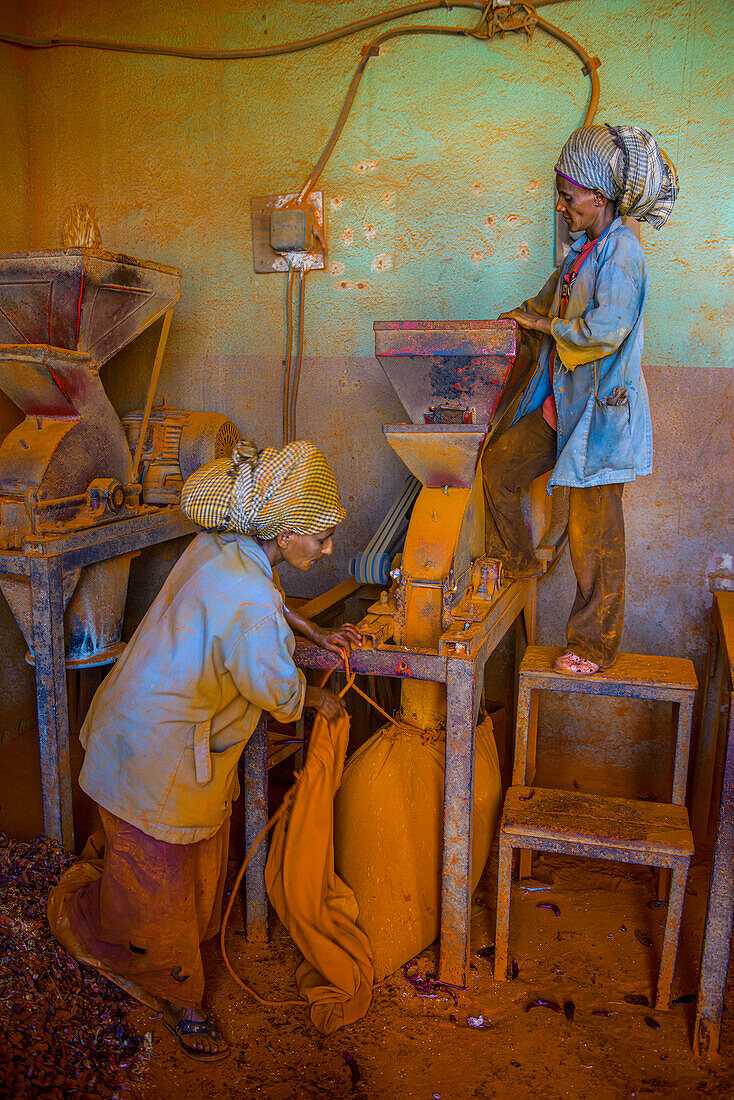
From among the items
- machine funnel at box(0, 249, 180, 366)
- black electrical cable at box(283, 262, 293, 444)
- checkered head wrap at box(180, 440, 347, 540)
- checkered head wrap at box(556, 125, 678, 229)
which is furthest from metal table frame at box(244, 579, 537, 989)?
black electrical cable at box(283, 262, 293, 444)

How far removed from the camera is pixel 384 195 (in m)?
3.91

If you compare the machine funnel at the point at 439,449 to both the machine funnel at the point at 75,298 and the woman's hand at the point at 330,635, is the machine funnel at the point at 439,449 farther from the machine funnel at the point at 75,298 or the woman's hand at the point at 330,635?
the machine funnel at the point at 75,298

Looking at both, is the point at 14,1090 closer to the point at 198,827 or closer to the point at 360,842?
the point at 198,827

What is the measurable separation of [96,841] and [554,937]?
5.44 ft

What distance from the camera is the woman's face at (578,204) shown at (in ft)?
9.08

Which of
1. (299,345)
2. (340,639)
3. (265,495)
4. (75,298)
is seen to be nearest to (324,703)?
(340,639)

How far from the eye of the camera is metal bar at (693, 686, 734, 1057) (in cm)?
236

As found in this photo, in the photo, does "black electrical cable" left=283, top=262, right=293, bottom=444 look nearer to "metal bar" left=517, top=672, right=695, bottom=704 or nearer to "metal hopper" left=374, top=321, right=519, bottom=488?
"metal hopper" left=374, top=321, right=519, bottom=488

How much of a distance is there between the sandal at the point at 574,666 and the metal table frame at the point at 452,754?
0.28 m

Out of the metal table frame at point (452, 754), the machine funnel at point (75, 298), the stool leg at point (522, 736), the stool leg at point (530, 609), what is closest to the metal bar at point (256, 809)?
the metal table frame at point (452, 754)

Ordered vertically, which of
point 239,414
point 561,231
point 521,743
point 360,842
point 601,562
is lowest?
point 360,842

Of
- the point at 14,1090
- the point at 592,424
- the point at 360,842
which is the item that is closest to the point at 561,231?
the point at 592,424

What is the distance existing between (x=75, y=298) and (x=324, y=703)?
6.43 ft

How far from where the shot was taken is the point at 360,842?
8.95 feet
